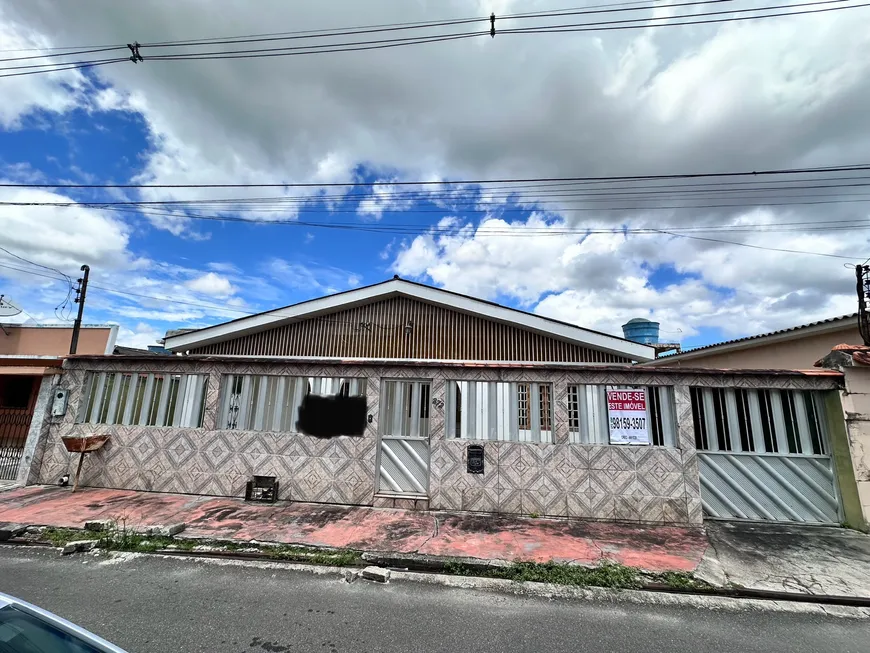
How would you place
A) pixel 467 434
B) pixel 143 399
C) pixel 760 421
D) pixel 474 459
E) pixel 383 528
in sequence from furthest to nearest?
pixel 143 399 → pixel 467 434 → pixel 474 459 → pixel 760 421 → pixel 383 528

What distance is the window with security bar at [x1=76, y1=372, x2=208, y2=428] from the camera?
7871mm

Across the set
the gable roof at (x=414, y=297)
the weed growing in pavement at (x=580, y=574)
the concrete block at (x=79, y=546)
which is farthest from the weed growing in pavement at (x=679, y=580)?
the concrete block at (x=79, y=546)

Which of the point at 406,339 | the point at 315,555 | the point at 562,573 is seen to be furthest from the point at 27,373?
the point at 562,573

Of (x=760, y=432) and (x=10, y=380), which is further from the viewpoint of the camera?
(x=10, y=380)

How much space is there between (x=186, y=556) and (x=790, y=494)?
9.22 metres

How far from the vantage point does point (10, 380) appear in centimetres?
1414

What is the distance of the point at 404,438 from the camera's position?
723 centimetres

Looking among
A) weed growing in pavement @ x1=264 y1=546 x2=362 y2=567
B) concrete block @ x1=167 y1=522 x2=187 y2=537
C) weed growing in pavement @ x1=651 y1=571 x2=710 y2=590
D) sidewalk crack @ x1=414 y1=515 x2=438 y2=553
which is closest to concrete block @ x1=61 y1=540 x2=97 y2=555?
concrete block @ x1=167 y1=522 x2=187 y2=537

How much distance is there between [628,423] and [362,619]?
17.1ft

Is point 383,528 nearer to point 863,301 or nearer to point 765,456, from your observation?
point 765,456

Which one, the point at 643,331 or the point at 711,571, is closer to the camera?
the point at 711,571

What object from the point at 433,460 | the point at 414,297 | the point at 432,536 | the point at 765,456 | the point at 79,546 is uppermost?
the point at 414,297

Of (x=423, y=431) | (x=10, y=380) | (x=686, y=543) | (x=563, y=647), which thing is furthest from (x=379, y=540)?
(x=10, y=380)

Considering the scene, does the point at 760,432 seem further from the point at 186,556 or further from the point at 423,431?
the point at 186,556
